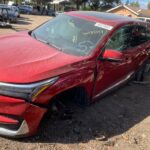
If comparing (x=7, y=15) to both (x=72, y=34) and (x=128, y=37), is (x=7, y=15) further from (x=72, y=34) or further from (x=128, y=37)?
(x=72, y=34)

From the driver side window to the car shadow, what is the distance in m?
1.11

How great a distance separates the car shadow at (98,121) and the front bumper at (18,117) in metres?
0.29

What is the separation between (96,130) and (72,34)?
1624mm

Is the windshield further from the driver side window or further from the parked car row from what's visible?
the parked car row

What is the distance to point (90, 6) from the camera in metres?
72.8

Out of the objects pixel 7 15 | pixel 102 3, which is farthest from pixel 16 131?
pixel 102 3

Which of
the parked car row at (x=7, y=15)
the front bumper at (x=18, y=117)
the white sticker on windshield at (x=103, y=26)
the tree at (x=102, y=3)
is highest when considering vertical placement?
the white sticker on windshield at (x=103, y=26)

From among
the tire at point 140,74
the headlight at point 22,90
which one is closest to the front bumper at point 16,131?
the headlight at point 22,90

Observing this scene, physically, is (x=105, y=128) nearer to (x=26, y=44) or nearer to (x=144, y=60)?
(x=26, y=44)

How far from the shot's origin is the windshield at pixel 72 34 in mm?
4950

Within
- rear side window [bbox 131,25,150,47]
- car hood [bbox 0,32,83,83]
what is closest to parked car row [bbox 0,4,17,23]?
rear side window [bbox 131,25,150,47]

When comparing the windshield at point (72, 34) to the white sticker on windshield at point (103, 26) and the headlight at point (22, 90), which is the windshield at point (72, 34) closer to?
the white sticker on windshield at point (103, 26)

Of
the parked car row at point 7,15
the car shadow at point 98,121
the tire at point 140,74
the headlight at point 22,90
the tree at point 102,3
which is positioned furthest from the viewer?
the tree at point 102,3

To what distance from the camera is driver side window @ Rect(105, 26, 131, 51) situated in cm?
533
